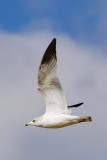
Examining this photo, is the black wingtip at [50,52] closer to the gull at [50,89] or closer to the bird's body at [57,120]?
the gull at [50,89]

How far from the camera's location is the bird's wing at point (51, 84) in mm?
14742


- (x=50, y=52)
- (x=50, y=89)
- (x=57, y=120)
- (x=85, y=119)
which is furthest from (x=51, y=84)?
(x=85, y=119)

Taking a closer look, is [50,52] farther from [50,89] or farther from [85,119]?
[85,119]

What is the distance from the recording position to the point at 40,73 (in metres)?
14.8

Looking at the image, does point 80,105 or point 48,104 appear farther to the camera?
point 80,105

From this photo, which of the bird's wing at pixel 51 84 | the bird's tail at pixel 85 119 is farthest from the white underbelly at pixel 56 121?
the bird's wing at pixel 51 84

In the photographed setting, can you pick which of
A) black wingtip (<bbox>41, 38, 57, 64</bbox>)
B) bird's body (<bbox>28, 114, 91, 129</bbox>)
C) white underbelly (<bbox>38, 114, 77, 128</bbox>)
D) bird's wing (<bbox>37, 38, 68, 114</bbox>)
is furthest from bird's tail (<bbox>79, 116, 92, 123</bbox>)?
black wingtip (<bbox>41, 38, 57, 64</bbox>)

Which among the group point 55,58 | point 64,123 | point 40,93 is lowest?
point 64,123

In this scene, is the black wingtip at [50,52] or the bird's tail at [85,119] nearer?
the bird's tail at [85,119]

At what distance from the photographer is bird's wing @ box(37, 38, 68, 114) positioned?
14.7 m

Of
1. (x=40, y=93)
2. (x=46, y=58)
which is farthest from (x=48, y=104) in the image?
(x=46, y=58)

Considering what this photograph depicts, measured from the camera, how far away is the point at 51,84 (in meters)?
14.8

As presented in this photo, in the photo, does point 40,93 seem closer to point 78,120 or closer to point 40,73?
point 40,73

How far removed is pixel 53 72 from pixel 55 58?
399 millimetres
